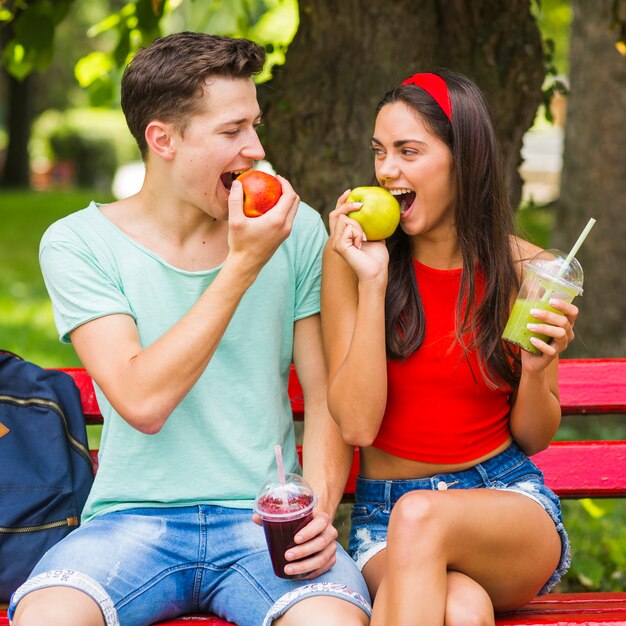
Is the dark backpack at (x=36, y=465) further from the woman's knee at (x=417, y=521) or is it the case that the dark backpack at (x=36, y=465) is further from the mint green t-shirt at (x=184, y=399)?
the woman's knee at (x=417, y=521)

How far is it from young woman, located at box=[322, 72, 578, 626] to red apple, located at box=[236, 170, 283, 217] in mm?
239

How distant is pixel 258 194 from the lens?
2.72m

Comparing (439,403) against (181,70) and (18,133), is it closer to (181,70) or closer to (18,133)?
(181,70)

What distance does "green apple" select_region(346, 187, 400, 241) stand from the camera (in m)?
2.84

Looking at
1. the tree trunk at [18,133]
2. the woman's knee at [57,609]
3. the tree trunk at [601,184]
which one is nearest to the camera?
the woman's knee at [57,609]

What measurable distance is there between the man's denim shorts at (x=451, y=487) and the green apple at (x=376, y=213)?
0.69m

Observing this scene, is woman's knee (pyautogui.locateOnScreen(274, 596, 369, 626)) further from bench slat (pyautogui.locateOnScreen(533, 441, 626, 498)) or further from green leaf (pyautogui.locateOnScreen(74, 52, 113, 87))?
green leaf (pyautogui.locateOnScreen(74, 52, 113, 87))

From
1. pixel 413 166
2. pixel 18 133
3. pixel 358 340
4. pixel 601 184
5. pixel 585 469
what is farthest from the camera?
pixel 18 133

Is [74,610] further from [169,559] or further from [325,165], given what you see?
[325,165]

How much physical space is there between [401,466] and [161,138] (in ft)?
3.71

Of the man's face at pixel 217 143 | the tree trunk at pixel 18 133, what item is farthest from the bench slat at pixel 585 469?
the tree trunk at pixel 18 133

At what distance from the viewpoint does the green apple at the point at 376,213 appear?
9.30ft

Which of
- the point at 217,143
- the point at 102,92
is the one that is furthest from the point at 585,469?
the point at 102,92

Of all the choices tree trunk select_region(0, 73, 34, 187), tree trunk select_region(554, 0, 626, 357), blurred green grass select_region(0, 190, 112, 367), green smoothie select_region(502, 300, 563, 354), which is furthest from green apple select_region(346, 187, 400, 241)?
tree trunk select_region(0, 73, 34, 187)
